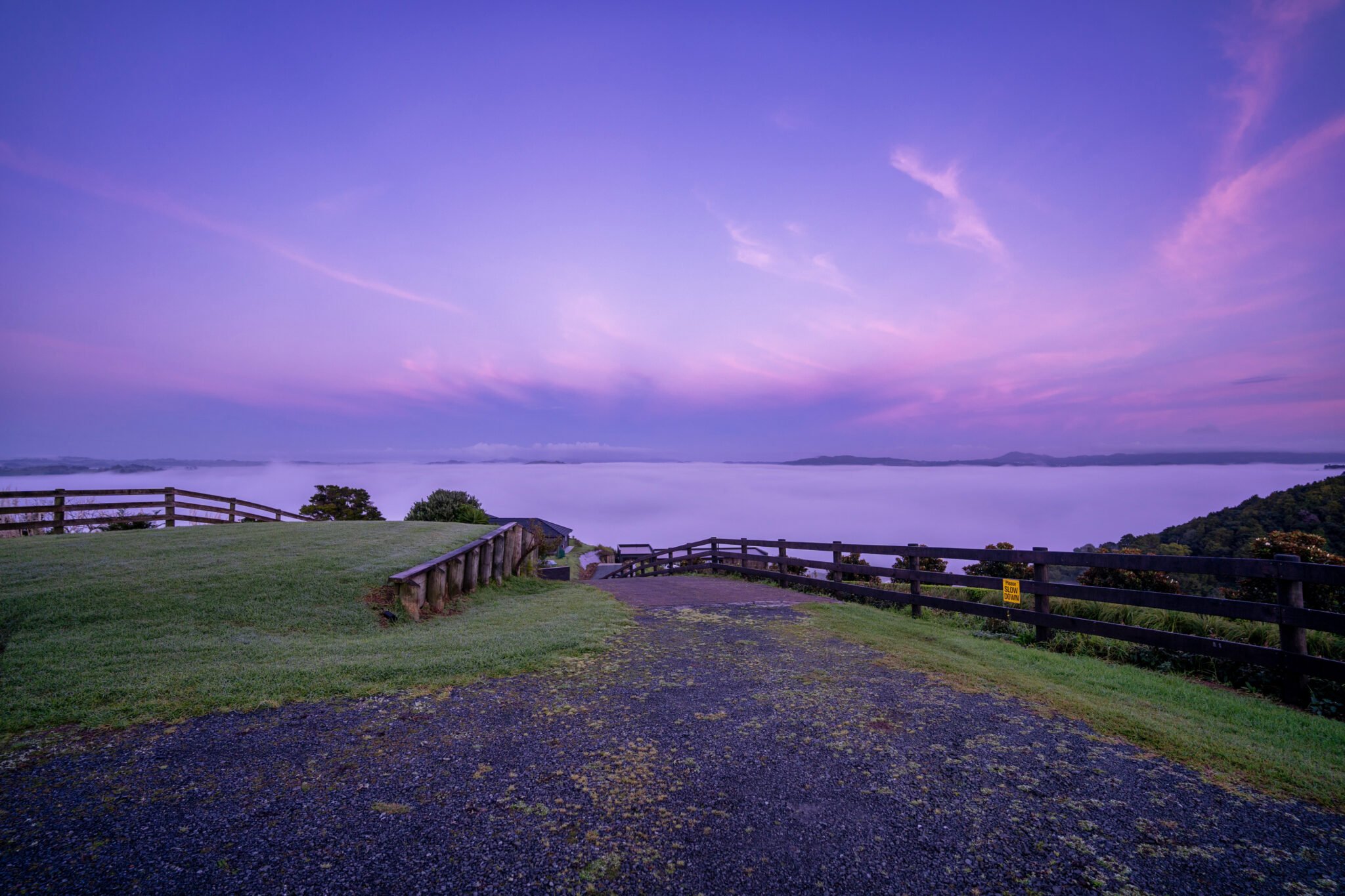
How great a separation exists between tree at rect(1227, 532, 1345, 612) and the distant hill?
26.4 feet

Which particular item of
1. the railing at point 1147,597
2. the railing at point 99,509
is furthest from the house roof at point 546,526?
the railing at point 1147,597

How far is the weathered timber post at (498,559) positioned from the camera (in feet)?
39.2

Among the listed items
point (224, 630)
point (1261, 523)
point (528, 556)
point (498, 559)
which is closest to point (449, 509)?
point (528, 556)

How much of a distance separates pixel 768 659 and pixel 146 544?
37.3 feet

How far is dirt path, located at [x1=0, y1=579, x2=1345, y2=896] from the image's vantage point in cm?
242

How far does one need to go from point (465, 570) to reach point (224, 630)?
415cm

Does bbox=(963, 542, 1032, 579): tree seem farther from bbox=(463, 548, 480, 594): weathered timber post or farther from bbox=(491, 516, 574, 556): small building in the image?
bbox=(491, 516, 574, 556): small building

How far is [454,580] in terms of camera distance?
970cm

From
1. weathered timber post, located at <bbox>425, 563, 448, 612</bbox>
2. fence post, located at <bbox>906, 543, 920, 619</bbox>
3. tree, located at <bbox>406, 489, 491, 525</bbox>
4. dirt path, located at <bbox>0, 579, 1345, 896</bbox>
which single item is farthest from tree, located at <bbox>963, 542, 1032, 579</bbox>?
tree, located at <bbox>406, 489, 491, 525</bbox>

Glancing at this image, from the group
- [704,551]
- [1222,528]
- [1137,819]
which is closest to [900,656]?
[1137,819]

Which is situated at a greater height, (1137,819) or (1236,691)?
(1137,819)

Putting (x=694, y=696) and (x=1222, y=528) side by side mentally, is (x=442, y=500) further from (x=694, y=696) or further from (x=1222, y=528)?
(x=1222, y=528)

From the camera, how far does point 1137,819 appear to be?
9.60ft

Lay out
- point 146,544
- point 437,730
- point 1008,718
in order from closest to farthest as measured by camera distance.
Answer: point 437,730 → point 1008,718 → point 146,544
